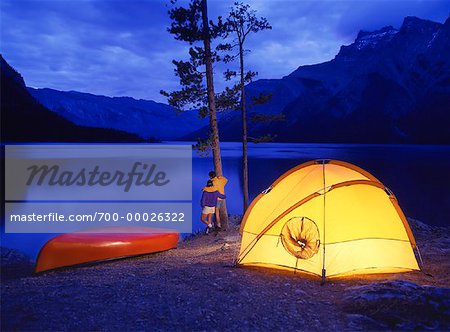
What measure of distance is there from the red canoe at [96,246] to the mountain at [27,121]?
116 m

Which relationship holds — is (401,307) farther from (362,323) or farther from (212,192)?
(212,192)

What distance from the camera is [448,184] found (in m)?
45.7

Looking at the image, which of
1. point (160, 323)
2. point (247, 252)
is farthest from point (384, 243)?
point (160, 323)

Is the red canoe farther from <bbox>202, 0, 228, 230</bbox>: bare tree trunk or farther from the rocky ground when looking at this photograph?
<bbox>202, 0, 228, 230</bbox>: bare tree trunk

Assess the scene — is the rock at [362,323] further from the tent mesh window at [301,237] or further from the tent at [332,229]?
the tent mesh window at [301,237]

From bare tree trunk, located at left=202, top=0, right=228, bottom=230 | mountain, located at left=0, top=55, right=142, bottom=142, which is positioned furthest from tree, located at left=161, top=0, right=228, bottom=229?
mountain, located at left=0, top=55, right=142, bottom=142

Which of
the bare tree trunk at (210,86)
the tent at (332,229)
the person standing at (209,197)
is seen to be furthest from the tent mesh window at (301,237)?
the bare tree trunk at (210,86)

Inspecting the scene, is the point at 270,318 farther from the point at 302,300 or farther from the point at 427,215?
the point at 427,215

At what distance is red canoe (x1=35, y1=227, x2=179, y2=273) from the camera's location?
9836 mm

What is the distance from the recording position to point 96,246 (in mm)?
10305

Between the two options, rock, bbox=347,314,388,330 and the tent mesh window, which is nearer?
rock, bbox=347,314,388,330

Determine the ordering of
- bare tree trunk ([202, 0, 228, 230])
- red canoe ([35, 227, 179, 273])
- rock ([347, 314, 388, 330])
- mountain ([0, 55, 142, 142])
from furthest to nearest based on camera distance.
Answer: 1. mountain ([0, 55, 142, 142])
2. bare tree trunk ([202, 0, 228, 230])
3. red canoe ([35, 227, 179, 273])
4. rock ([347, 314, 388, 330])

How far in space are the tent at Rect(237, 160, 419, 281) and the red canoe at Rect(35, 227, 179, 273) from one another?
3.47 meters

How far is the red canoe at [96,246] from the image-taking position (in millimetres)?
9836
